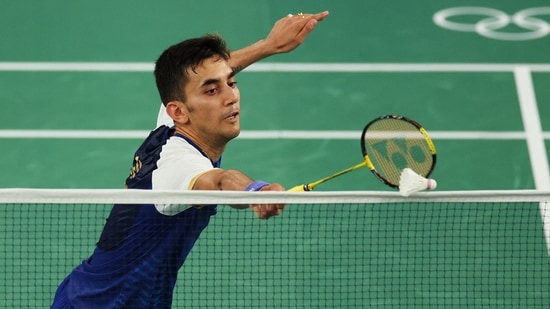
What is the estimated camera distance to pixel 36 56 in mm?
12711

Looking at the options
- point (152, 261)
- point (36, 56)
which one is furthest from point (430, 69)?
point (152, 261)

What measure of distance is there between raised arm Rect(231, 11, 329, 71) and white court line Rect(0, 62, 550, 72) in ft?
15.2

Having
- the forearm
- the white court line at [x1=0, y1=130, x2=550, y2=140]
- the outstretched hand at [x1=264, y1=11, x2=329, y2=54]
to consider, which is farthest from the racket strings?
the white court line at [x1=0, y1=130, x2=550, y2=140]

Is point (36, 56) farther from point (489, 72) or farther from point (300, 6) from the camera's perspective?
point (489, 72)

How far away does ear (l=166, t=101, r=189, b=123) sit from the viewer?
6.61 metres

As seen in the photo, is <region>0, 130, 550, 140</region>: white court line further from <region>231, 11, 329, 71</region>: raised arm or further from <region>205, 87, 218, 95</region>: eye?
<region>205, 87, 218, 95</region>: eye

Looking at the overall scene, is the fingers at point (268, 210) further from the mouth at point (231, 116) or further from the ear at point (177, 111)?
the ear at point (177, 111)

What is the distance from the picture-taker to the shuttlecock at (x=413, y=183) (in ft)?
20.6

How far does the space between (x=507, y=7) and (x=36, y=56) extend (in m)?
5.16

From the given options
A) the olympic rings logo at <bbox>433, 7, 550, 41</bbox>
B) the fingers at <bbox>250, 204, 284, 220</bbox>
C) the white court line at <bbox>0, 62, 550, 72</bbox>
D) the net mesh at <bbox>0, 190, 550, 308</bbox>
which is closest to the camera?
the fingers at <bbox>250, 204, 284, 220</bbox>

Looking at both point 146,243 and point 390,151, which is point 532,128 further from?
point 146,243

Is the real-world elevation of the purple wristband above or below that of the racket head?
below

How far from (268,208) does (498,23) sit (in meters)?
7.79

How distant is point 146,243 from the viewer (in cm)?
657
